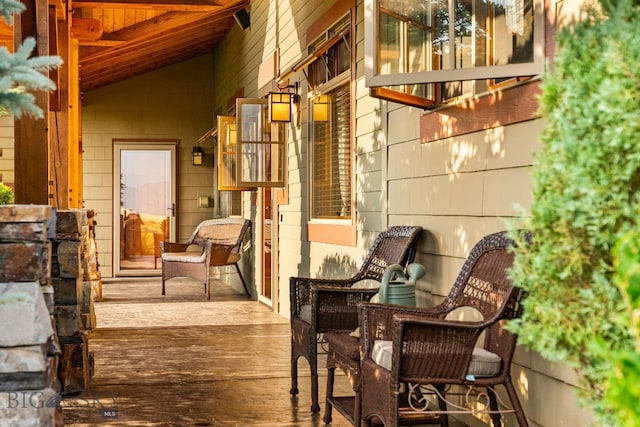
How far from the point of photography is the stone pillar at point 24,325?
9.35 feet

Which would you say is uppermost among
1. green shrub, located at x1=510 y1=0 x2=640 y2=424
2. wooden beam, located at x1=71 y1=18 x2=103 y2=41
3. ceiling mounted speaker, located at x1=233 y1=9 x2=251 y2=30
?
ceiling mounted speaker, located at x1=233 y1=9 x2=251 y2=30

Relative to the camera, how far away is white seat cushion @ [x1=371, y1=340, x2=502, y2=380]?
3.21 m

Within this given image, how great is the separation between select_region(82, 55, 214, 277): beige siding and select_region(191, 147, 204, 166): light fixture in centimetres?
12

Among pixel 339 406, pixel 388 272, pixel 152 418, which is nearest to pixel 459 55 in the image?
pixel 388 272

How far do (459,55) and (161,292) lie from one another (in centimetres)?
782

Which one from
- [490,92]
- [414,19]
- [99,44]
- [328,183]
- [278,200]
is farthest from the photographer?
[99,44]

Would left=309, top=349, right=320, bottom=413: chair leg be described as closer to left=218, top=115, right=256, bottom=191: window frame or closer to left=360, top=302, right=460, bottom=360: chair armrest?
left=360, top=302, right=460, bottom=360: chair armrest

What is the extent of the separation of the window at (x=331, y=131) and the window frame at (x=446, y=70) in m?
1.95

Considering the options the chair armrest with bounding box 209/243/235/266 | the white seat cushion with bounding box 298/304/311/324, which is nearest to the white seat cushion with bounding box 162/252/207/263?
the chair armrest with bounding box 209/243/235/266

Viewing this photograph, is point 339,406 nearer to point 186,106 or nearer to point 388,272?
point 388,272

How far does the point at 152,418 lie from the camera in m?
4.31

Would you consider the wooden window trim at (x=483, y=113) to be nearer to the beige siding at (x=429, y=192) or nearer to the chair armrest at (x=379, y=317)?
the beige siding at (x=429, y=192)

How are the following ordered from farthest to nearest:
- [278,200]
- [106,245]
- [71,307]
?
[106,245]
[278,200]
[71,307]

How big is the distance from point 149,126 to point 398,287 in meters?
10.5
